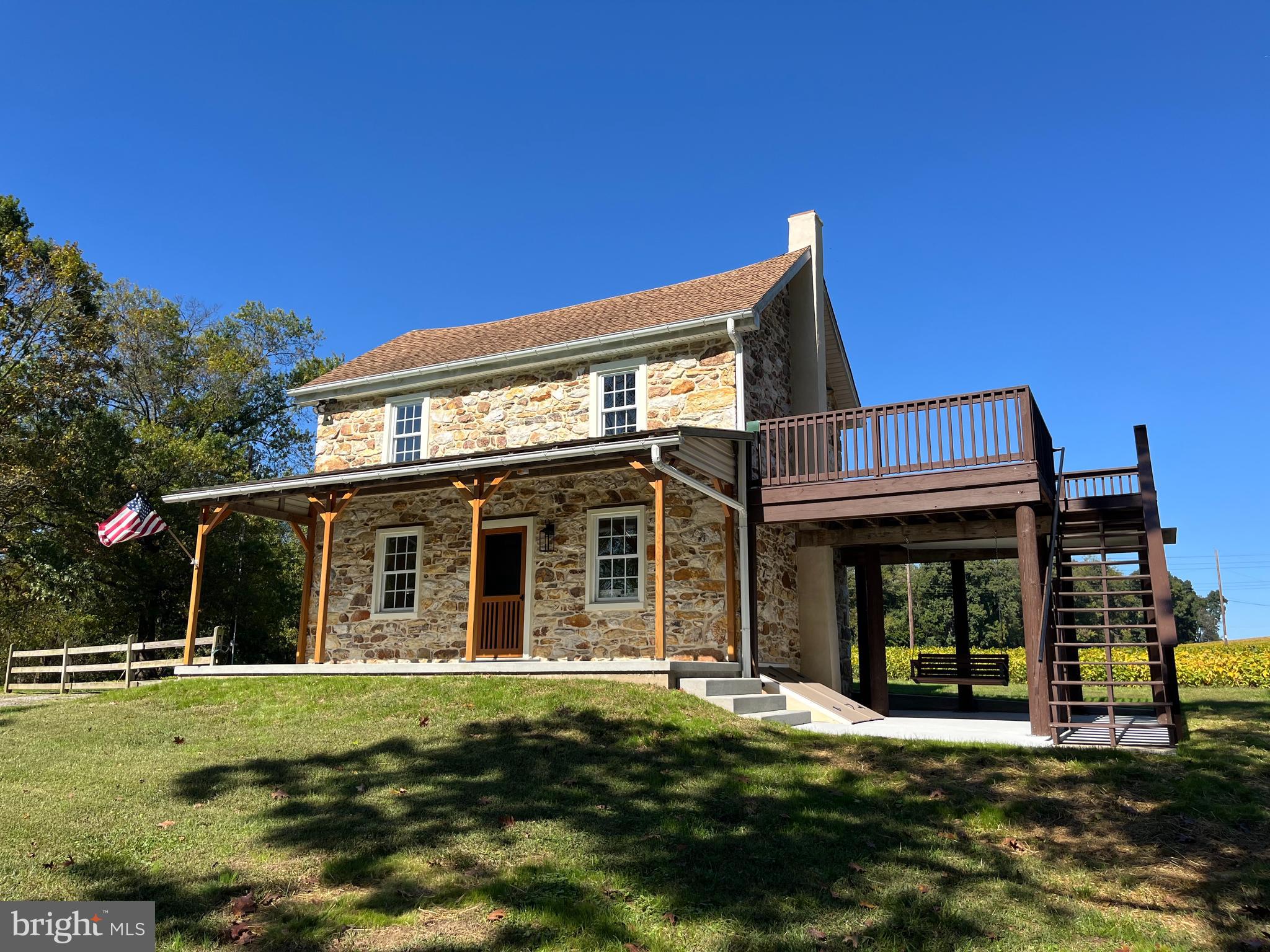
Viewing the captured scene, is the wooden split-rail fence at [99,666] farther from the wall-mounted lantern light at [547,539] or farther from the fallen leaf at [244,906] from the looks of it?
the fallen leaf at [244,906]

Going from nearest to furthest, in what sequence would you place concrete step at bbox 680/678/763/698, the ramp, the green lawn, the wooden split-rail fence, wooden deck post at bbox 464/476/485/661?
the green lawn
concrete step at bbox 680/678/763/698
the ramp
wooden deck post at bbox 464/476/485/661
the wooden split-rail fence

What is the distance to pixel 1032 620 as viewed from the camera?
30.8ft

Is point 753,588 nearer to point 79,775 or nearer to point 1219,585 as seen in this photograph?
point 79,775

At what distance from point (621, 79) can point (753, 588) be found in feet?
37.6

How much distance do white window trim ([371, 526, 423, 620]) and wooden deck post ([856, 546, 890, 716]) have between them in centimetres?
738

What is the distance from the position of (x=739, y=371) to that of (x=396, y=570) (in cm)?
683

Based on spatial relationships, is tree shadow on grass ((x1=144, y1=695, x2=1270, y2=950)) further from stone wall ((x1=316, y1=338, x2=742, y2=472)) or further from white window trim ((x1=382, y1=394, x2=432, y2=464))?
white window trim ((x1=382, y1=394, x2=432, y2=464))

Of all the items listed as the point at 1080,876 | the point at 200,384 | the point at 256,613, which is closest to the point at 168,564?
the point at 256,613

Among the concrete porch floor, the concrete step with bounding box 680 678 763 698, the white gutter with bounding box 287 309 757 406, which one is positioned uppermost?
the white gutter with bounding box 287 309 757 406

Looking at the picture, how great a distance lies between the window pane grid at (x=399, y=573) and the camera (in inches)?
577

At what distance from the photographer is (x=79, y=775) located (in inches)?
280

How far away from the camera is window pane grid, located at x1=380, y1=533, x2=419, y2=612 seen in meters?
14.7

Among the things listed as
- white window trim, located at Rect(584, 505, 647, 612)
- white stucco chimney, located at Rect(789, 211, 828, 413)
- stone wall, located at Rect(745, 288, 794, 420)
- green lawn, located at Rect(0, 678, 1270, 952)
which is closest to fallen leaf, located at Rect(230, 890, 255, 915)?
green lawn, located at Rect(0, 678, 1270, 952)

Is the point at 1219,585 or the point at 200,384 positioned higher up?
the point at 200,384
